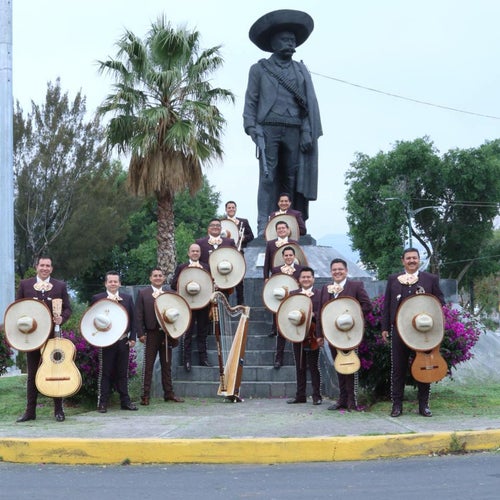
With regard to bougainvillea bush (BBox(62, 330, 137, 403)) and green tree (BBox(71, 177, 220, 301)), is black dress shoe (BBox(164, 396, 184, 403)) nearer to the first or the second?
bougainvillea bush (BBox(62, 330, 137, 403))

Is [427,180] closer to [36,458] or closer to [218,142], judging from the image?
[218,142]

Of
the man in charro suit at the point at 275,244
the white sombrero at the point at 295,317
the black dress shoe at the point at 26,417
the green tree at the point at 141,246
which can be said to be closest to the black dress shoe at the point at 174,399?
the white sombrero at the point at 295,317

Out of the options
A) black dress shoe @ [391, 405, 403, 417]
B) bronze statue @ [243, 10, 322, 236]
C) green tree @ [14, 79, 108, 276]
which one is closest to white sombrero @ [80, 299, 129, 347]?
black dress shoe @ [391, 405, 403, 417]

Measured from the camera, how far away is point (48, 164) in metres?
40.8

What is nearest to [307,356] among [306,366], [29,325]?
[306,366]

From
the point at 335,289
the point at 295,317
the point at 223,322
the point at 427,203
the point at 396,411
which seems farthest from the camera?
the point at 427,203

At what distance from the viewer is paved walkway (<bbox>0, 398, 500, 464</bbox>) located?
312 inches

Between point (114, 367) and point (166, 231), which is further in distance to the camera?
point (166, 231)

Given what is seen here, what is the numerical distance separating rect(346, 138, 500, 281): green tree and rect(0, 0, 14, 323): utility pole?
87.2 feet

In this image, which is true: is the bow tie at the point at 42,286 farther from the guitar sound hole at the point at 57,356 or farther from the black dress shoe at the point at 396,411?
the black dress shoe at the point at 396,411

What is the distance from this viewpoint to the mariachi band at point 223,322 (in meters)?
9.85

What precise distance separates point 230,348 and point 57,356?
2.52 m

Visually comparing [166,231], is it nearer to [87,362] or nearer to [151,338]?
[151,338]

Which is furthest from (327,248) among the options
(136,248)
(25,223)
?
(136,248)
